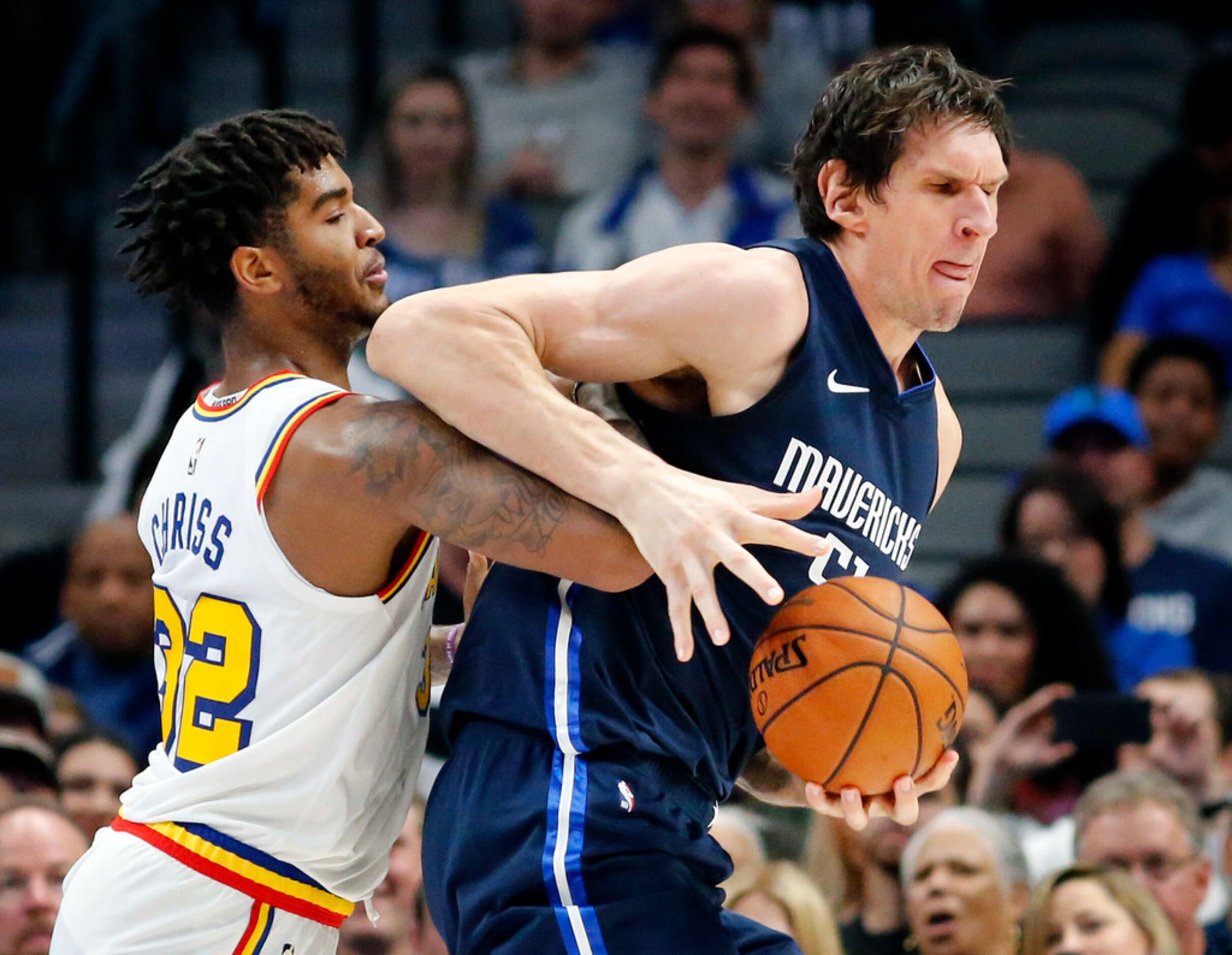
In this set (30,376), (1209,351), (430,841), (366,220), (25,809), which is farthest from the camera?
(30,376)

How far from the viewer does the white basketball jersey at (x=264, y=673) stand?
3.27 metres

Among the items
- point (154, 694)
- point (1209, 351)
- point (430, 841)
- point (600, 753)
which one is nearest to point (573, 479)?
point (600, 753)

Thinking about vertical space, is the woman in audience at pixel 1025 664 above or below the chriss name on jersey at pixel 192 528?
below

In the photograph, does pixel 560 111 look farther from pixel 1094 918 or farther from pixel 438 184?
pixel 1094 918

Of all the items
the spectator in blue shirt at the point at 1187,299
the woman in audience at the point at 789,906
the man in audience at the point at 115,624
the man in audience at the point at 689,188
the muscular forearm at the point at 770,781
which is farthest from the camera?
the man in audience at the point at 689,188

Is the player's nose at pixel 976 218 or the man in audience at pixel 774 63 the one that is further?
the man in audience at pixel 774 63

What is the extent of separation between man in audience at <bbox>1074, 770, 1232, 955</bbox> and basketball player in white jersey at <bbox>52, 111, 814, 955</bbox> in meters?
2.68

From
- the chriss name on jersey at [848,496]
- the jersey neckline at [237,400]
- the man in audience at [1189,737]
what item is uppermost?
the jersey neckline at [237,400]

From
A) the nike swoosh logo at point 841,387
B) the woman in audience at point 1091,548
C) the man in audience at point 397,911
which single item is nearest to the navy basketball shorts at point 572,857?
the nike swoosh logo at point 841,387

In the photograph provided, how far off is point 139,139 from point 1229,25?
647 cm

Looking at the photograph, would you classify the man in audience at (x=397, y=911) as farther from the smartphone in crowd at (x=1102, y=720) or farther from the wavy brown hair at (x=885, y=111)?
the wavy brown hair at (x=885, y=111)

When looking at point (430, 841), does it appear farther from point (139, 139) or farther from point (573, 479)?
point (139, 139)

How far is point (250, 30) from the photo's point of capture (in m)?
8.90

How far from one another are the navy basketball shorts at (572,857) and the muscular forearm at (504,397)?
1.70 ft
